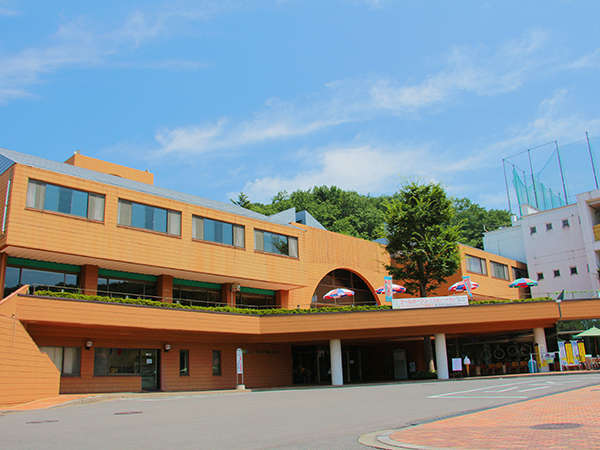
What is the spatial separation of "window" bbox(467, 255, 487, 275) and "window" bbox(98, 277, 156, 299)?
26.5 meters

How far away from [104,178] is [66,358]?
373 inches

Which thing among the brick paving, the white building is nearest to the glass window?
the brick paving

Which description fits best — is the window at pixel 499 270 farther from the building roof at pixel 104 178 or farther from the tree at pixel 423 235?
the building roof at pixel 104 178

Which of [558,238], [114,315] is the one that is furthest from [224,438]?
[558,238]

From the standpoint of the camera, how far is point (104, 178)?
1169 inches

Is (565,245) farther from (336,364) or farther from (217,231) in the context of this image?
(217,231)

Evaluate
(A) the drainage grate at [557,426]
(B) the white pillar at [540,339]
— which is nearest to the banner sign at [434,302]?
(B) the white pillar at [540,339]

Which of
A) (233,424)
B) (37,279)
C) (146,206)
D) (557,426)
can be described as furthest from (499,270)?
(557,426)

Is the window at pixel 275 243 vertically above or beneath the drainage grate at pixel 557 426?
above

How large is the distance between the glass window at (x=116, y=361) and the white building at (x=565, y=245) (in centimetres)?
3004

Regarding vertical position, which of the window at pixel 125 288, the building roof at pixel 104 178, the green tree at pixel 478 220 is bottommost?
the window at pixel 125 288

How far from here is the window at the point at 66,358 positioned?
984 inches

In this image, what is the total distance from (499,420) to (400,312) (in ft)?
70.0

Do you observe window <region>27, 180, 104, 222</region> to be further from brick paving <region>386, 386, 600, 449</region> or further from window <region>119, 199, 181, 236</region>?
brick paving <region>386, 386, 600, 449</region>
